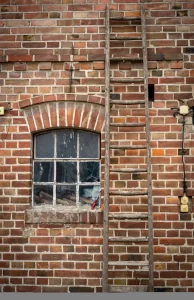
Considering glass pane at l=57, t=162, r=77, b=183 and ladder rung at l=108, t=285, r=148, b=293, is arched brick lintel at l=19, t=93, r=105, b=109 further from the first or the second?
ladder rung at l=108, t=285, r=148, b=293

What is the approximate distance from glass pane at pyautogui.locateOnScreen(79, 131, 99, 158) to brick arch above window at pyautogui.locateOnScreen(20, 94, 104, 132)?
0.17 metres

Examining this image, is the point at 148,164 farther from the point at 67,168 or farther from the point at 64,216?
the point at 64,216

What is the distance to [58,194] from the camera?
538cm

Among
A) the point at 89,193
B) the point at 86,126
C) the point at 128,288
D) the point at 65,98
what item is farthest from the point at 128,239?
the point at 65,98

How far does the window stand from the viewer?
17.6ft

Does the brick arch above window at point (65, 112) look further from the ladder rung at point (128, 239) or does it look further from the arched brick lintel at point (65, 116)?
the ladder rung at point (128, 239)

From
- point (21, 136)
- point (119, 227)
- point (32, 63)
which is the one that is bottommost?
point (119, 227)

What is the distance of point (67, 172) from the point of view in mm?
5383

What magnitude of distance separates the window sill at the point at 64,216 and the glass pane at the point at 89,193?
164mm

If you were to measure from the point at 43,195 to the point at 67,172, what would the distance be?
429 millimetres

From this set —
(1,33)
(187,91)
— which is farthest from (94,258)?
(1,33)

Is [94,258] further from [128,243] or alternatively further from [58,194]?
[58,194]

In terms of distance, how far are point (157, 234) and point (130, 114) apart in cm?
153

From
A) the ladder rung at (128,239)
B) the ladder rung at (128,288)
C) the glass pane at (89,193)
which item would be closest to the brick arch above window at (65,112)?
the glass pane at (89,193)
